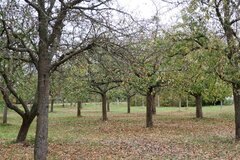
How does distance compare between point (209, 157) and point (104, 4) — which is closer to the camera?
point (104, 4)

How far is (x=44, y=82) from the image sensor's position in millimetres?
9945

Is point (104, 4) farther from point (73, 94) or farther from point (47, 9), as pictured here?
point (73, 94)

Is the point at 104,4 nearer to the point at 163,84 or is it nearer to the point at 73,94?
the point at 163,84

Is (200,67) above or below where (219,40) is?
below

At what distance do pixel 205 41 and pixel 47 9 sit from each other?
6.86m

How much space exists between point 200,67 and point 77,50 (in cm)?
564

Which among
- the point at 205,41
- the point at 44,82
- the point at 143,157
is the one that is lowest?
the point at 143,157

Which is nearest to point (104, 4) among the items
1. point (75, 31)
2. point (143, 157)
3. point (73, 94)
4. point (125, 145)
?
point (75, 31)

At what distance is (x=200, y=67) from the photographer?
Answer: 13.8 meters

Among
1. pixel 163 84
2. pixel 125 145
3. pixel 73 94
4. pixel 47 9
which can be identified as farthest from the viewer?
pixel 73 94

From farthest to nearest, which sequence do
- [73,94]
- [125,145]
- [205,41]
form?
[73,94]
[125,145]
[205,41]

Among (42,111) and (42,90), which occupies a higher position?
(42,90)

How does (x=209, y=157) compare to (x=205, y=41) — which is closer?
(x=209, y=157)

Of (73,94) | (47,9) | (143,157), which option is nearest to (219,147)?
(143,157)
